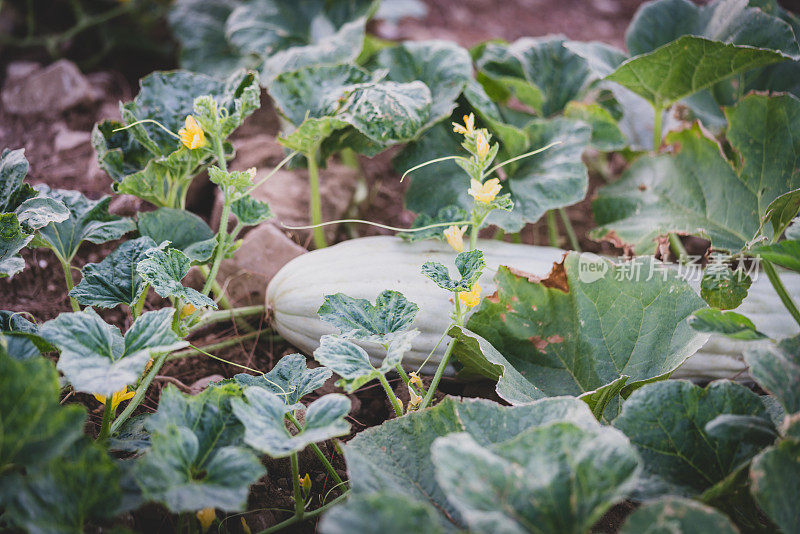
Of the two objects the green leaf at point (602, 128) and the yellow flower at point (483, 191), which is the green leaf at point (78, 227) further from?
the green leaf at point (602, 128)

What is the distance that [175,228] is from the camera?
52.7 inches

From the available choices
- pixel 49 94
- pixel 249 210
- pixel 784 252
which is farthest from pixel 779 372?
pixel 49 94

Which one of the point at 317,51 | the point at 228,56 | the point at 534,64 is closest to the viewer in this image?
the point at 317,51

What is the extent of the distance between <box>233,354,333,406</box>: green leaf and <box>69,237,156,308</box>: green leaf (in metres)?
0.26

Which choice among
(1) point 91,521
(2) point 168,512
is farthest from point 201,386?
(1) point 91,521

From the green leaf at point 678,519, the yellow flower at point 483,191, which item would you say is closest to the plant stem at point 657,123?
the yellow flower at point 483,191

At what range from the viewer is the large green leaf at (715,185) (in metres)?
1.46

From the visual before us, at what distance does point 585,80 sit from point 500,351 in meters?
0.98

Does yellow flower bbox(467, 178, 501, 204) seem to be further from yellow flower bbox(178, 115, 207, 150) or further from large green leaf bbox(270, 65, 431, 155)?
yellow flower bbox(178, 115, 207, 150)

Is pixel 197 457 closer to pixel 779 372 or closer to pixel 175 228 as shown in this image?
pixel 175 228

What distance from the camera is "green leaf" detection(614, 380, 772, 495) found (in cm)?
98

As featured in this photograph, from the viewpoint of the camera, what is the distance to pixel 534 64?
184 cm

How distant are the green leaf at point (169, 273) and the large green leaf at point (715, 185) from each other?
1029 mm

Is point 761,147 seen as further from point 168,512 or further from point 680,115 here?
point 168,512
